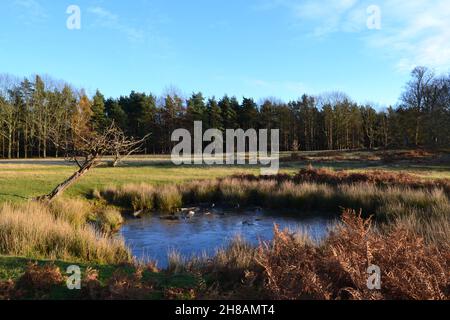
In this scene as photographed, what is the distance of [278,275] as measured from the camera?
5.59 m

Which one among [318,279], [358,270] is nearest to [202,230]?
[318,279]

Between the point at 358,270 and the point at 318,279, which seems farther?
the point at 318,279

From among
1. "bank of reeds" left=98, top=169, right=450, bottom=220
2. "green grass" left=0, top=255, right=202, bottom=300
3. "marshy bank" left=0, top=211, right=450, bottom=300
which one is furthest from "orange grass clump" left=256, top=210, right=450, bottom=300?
"bank of reeds" left=98, top=169, right=450, bottom=220

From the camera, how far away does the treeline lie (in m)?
60.0

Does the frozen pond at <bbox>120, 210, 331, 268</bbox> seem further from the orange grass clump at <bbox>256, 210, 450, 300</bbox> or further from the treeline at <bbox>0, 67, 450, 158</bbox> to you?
the treeline at <bbox>0, 67, 450, 158</bbox>

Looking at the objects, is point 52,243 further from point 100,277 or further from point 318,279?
point 318,279

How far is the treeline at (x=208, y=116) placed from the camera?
197 ft

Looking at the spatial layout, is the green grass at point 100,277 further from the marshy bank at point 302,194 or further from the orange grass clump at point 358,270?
the marshy bank at point 302,194

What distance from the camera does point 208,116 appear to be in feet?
233

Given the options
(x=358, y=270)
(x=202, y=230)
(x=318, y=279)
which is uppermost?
(x=358, y=270)
